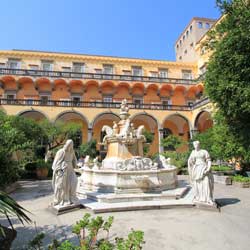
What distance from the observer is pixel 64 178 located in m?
5.96

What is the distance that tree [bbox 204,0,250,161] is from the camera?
28.9 feet

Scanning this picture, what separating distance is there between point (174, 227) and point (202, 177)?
205 centimetres

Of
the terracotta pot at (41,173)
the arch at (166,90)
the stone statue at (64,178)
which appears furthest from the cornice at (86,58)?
the stone statue at (64,178)

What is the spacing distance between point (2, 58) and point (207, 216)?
102ft

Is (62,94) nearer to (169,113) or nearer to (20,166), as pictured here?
(169,113)

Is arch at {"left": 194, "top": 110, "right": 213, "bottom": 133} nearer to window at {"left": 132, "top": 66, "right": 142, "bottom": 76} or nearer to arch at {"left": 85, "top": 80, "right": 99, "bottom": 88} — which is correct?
window at {"left": 132, "top": 66, "right": 142, "bottom": 76}

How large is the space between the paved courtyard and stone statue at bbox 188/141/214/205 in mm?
430

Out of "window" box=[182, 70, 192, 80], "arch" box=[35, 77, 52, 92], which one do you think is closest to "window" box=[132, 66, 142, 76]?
"window" box=[182, 70, 192, 80]

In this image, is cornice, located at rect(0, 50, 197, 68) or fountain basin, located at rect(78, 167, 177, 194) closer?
fountain basin, located at rect(78, 167, 177, 194)

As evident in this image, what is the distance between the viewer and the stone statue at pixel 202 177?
6292 millimetres

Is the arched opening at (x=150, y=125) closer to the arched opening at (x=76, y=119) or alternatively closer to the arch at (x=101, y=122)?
the arch at (x=101, y=122)

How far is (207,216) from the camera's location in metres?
5.61

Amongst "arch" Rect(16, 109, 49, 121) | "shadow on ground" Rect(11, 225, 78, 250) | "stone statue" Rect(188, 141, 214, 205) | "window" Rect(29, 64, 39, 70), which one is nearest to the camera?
"shadow on ground" Rect(11, 225, 78, 250)

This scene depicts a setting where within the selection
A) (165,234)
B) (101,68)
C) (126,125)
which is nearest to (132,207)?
(165,234)
